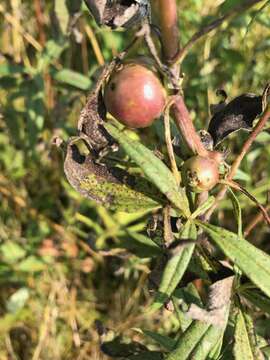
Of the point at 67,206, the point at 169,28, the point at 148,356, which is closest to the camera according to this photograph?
the point at 169,28

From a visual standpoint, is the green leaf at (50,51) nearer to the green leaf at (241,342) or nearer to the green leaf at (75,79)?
the green leaf at (75,79)

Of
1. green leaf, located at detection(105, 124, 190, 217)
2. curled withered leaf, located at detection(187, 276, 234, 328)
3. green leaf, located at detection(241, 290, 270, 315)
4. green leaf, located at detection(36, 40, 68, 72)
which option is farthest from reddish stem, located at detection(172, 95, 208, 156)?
green leaf, located at detection(36, 40, 68, 72)

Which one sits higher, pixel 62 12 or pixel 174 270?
pixel 62 12

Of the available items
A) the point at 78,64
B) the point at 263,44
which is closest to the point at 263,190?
the point at 263,44

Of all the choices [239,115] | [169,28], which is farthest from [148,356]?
[169,28]

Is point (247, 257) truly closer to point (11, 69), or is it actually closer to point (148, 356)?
point (148, 356)

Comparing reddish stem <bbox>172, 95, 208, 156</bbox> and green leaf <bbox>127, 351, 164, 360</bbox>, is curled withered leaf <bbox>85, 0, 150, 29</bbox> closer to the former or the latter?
reddish stem <bbox>172, 95, 208, 156</bbox>

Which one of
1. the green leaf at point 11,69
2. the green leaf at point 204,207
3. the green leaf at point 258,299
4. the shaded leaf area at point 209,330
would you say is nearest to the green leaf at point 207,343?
the shaded leaf area at point 209,330

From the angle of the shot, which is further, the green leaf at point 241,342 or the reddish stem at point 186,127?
the green leaf at point 241,342
